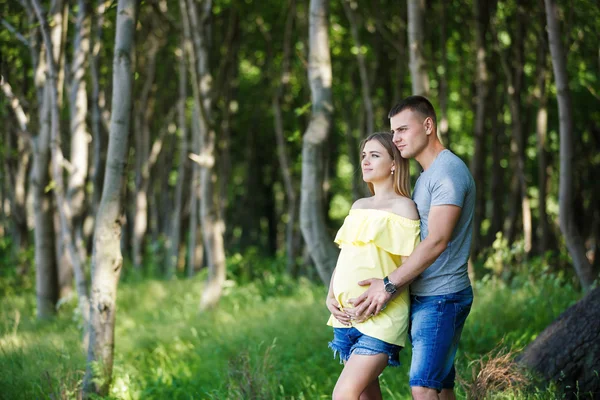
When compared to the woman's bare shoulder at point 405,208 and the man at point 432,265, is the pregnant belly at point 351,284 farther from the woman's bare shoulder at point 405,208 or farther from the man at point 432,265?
the woman's bare shoulder at point 405,208

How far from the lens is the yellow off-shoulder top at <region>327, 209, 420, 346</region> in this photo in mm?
3773

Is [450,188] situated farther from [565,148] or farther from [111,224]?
[565,148]

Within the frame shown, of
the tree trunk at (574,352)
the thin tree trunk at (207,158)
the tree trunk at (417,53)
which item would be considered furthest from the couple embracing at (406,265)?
the thin tree trunk at (207,158)

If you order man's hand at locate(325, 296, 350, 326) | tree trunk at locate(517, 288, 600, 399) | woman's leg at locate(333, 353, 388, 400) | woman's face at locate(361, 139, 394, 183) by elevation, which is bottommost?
tree trunk at locate(517, 288, 600, 399)

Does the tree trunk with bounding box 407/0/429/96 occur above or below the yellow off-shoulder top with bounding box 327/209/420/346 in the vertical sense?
above

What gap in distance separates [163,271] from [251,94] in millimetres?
6476

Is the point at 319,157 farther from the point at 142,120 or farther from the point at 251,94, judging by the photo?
the point at 251,94

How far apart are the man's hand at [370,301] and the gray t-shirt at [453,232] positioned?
26cm

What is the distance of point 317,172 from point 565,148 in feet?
8.62

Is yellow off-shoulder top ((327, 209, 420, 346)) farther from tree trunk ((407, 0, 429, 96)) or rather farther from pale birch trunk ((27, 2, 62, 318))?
pale birch trunk ((27, 2, 62, 318))

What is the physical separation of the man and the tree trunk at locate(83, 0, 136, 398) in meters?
2.78

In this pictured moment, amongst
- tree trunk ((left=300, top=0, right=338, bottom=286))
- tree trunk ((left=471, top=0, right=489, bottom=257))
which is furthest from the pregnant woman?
tree trunk ((left=471, top=0, right=489, bottom=257))

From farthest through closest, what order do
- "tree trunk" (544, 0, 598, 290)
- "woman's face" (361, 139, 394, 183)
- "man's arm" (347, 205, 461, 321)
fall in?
"tree trunk" (544, 0, 598, 290), "woman's face" (361, 139, 394, 183), "man's arm" (347, 205, 461, 321)

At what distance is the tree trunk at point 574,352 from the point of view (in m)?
4.98
